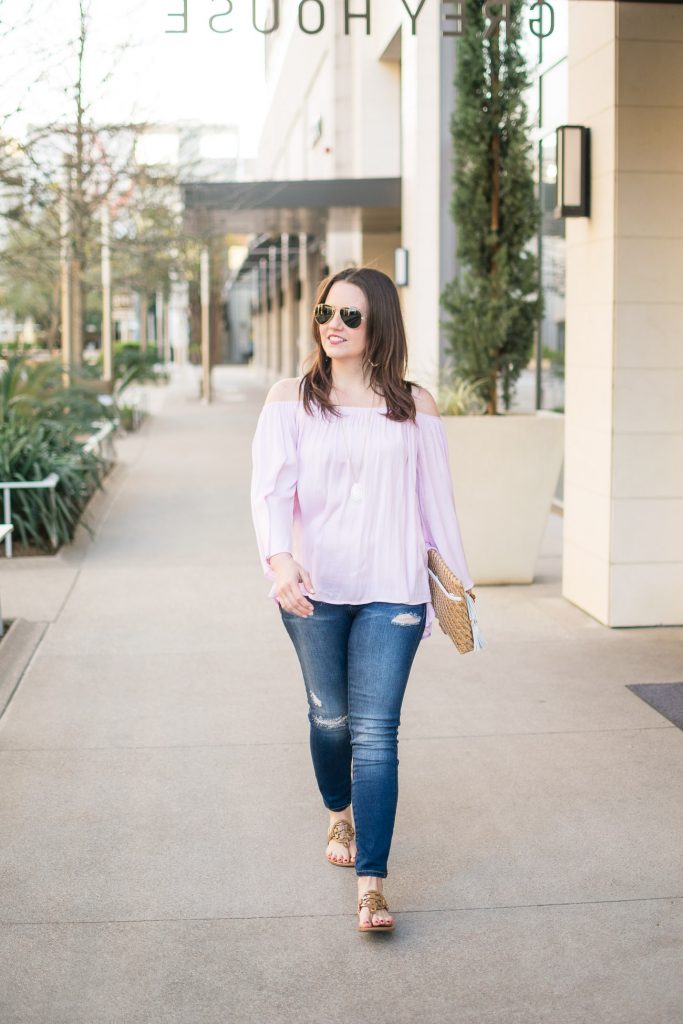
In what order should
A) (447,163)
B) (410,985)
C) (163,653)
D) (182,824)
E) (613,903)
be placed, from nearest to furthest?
1. (410,985)
2. (613,903)
3. (182,824)
4. (163,653)
5. (447,163)

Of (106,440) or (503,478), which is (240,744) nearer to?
(503,478)

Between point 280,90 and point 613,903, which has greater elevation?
point 280,90

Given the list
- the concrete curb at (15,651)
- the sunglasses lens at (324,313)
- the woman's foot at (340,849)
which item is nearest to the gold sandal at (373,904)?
the woman's foot at (340,849)

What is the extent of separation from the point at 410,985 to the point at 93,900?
3.61 feet

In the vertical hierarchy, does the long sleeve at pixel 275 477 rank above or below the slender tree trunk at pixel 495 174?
below

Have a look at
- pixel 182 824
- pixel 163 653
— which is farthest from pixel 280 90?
pixel 182 824

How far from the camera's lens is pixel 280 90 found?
3894 cm

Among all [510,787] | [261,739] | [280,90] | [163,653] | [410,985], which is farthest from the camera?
[280,90]

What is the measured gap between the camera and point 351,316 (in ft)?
13.0

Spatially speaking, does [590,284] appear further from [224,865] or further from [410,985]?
[410,985]

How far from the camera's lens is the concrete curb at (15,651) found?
6637mm

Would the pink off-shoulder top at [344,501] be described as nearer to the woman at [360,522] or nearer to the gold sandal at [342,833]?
the woman at [360,522]

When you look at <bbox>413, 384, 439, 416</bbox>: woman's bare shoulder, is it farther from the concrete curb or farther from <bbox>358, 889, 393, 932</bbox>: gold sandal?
the concrete curb

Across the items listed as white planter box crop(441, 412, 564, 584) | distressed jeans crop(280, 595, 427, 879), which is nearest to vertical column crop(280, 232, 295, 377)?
white planter box crop(441, 412, 564, 584)
